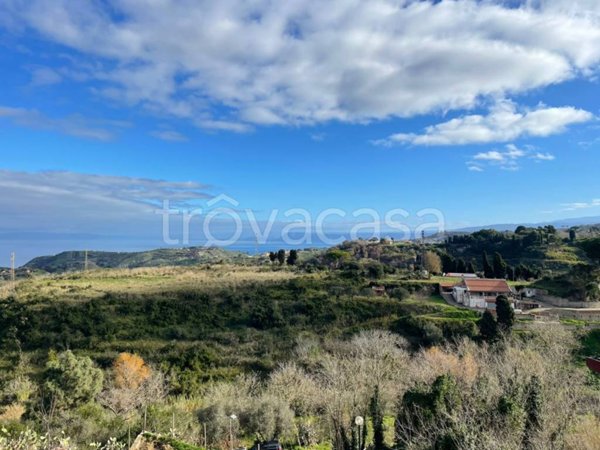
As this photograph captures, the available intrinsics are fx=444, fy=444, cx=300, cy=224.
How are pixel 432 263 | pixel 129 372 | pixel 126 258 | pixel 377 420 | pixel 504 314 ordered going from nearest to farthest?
pixel 377 420, pixel 129 372, pixel 504 314, pixel 432 263, pixel 126 258

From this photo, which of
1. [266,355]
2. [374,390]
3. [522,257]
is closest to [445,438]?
[374,390]

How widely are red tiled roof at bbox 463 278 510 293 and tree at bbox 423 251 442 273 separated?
14321 mm

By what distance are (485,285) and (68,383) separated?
36461mm

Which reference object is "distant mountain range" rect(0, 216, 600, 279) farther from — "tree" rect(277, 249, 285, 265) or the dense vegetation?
the dense vegetation

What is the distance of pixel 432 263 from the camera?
60.0 metres

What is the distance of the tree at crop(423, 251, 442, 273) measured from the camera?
2323 inches

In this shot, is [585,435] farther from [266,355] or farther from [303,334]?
[303,334]

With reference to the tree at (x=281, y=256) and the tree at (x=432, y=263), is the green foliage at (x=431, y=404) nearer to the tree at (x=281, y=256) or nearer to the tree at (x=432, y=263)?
the tree at (x=432, y=263)

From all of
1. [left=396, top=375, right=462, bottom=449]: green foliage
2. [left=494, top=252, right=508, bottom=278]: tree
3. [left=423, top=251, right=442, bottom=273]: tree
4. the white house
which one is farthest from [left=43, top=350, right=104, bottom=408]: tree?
[left=494, top=252, right=508, bottom=278]: tree

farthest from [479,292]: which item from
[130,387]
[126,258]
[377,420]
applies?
[126,258]

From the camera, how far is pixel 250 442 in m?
18.3

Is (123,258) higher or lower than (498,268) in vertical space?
higher

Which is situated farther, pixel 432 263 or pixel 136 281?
pixel 432 263

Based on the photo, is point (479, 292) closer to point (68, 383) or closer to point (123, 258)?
point (68, 383)
